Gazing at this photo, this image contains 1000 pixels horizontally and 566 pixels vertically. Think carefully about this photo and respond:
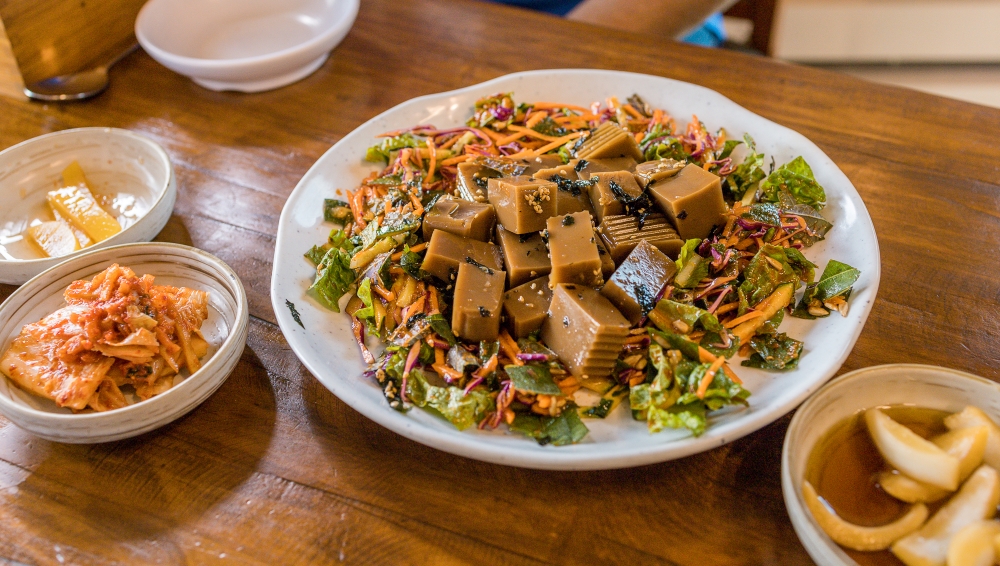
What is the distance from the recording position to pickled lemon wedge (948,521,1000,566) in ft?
4.82

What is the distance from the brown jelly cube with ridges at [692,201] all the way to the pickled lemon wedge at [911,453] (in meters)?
0.86

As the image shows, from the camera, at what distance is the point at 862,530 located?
1605 mm

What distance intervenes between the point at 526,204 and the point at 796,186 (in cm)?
107

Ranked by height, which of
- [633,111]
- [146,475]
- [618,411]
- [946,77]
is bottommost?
[946,77]

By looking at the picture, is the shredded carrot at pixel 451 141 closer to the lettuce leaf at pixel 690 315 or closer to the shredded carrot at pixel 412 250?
the shredded carrot at pixel 412 250

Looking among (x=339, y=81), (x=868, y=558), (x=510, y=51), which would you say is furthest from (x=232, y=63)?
(x=868, y=558)

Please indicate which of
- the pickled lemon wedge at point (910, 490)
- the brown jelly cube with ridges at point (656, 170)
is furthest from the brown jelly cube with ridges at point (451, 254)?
the pickled lemon wedge at point (910, 490)

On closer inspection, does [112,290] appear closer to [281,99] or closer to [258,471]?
[258,471]

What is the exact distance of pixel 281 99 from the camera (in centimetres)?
369

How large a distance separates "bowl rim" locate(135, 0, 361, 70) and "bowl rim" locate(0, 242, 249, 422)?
→ 1.42 m

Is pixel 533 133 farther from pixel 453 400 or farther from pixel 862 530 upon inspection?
pixel 862 530

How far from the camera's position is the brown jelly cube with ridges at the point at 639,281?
→ 214 cm

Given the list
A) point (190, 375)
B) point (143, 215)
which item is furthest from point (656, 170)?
point (143, 215)

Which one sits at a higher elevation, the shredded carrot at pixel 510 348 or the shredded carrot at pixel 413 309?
the shredded carrot at pixel 413 309
